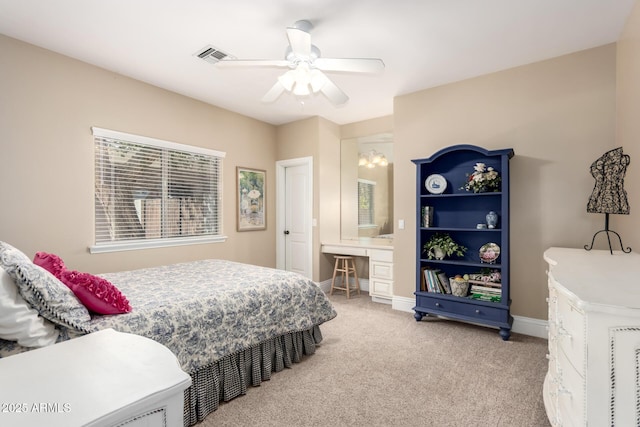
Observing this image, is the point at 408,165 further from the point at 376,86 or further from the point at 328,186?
the point at 328,186

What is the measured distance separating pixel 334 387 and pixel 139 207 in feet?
9.46

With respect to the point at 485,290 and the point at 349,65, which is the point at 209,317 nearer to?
the point at 349,65

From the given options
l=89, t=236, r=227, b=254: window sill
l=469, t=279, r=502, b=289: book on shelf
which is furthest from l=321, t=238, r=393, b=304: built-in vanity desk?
l=89, t=236, r=227, b=254: window sill

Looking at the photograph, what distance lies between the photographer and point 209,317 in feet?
6.53

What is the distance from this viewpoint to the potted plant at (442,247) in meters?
3.42

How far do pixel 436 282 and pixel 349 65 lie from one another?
2.50 meters

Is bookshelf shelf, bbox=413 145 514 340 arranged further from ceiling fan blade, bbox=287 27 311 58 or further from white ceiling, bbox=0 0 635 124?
ceiling fan blade, bbox=287 27 311 58

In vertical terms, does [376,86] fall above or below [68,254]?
above

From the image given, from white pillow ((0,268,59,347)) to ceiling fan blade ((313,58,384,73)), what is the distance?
7.22 ft

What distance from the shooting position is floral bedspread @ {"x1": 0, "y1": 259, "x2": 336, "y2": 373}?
70.2 inches

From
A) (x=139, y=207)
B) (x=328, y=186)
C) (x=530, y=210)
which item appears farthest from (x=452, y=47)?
(x=139, y=207)

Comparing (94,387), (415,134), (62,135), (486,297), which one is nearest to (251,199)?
(62,135)

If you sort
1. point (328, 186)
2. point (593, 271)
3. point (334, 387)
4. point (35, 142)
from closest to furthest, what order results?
point (593, 271)
point (334, 387)
point (35, 142)
point (328, 186)

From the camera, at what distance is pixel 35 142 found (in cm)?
277
